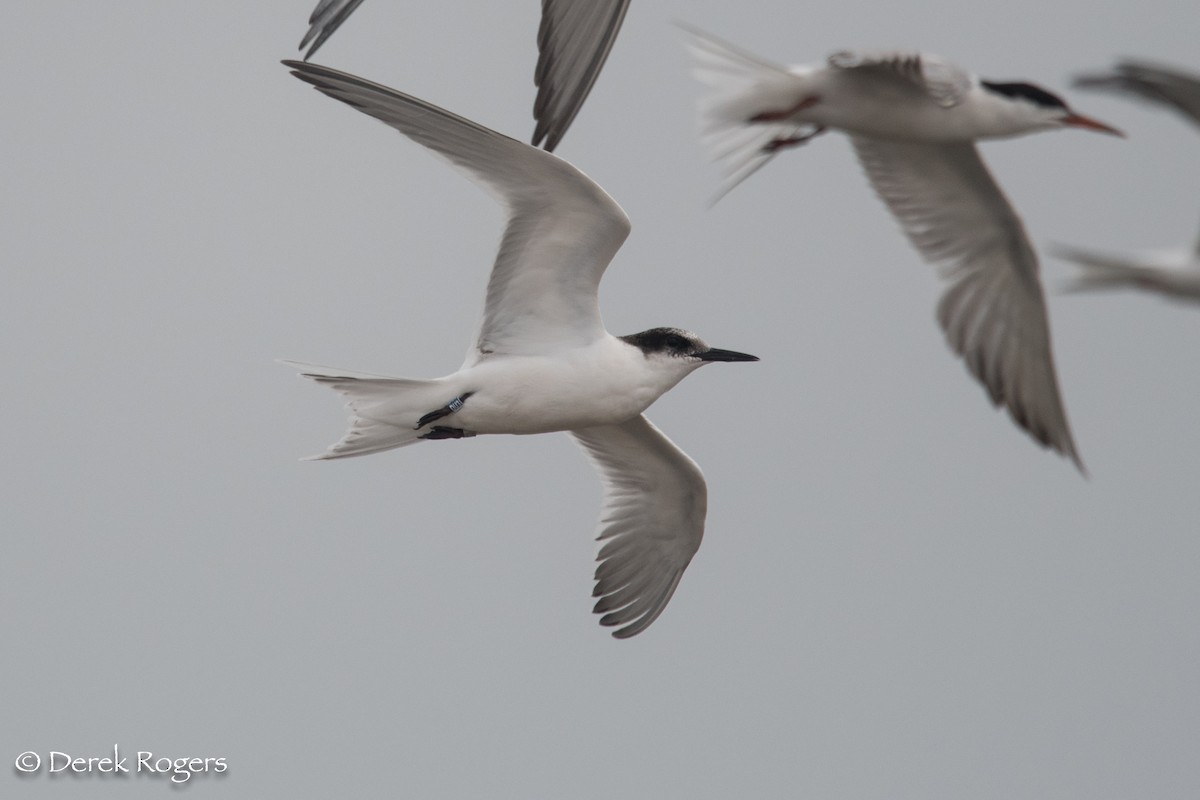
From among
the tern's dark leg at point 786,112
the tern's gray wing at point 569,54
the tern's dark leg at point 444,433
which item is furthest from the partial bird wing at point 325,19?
the tern's dark leg at point 444,433

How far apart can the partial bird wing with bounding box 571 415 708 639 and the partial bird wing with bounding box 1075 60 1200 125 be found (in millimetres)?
3969

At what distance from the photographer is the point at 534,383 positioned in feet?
26.8

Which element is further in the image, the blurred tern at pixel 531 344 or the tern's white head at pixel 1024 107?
the tern's white head at pixel 1024 107

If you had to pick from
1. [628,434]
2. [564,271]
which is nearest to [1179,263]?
[564,271]

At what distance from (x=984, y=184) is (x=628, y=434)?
2090 millimetres

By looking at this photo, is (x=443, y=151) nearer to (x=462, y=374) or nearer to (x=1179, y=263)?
(x=462, y=374)

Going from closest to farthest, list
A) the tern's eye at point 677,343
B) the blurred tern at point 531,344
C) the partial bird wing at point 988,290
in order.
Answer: the blurred tern at point 531,344
the tern's eye at point 677,343
the partial bird wing at point 988,290

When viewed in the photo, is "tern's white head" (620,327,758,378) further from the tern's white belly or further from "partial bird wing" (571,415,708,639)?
"partial bird wing" (571,415,708,639)

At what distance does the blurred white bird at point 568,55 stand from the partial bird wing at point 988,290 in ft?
8.31

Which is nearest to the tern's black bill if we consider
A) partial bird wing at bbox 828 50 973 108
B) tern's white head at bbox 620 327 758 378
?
tern's white head at bbox 620 327 758 378

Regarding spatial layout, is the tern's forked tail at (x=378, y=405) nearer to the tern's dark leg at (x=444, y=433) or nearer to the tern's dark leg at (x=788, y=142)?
the tern's dark leg at (x=444, y=433)

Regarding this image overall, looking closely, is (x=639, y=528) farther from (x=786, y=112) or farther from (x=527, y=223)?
(x=786, y=112)

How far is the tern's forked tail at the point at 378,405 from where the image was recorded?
802cm

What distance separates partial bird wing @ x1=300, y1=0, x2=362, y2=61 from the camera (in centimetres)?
699
